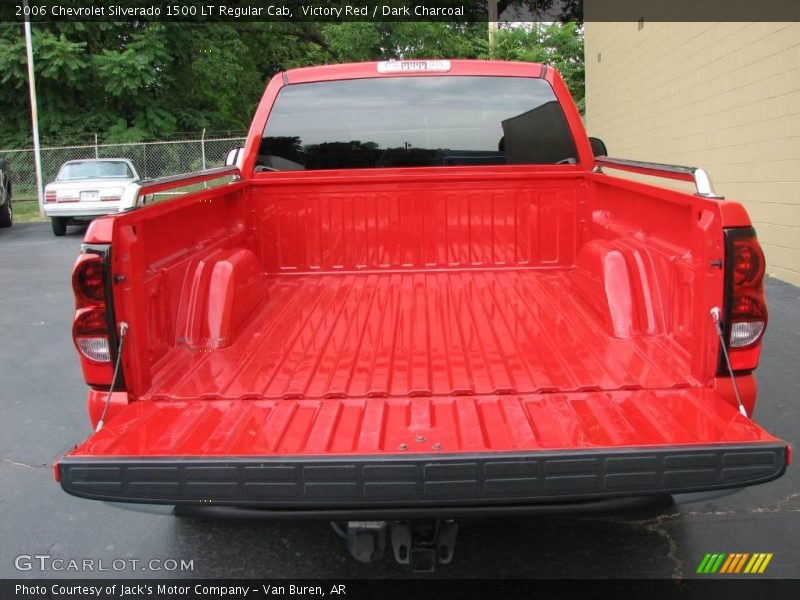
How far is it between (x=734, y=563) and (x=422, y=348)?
161 cm

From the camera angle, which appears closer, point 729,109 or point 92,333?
point 92,333

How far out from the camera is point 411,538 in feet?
8.71

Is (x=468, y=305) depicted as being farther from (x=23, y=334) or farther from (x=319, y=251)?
Result: (x=23, y=334)

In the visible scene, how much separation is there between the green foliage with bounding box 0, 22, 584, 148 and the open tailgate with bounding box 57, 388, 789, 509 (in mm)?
24887

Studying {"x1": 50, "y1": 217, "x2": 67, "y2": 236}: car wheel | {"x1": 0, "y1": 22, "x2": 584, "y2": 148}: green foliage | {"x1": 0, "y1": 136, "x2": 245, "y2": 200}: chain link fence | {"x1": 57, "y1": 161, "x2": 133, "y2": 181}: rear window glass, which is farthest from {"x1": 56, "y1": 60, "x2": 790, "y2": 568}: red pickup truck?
{"x1": 0, "y1": 22, "x2": 584, "y2": 148}: green foliage

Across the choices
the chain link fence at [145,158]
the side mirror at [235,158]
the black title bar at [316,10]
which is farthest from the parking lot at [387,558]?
the chain link fence at [145,158]

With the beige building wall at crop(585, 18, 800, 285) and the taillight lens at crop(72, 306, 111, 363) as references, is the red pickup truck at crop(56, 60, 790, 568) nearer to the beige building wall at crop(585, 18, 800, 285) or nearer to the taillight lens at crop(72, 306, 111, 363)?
the taillight lens at crop(72, 306, 111, 363)

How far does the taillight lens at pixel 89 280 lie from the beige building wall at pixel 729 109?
769 centimetres

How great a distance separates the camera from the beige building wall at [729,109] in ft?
28.5

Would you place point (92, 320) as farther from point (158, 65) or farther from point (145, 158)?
point (158, 65)

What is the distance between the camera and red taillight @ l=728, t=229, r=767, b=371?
2.76 metres

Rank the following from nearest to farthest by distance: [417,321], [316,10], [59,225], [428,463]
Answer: [428,463], [417,321], [59,225], [316,10]

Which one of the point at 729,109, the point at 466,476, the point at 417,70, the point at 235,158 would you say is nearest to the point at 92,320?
the point at 466,476

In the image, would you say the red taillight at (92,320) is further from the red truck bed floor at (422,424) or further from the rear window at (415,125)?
the rear window at (415,125)
